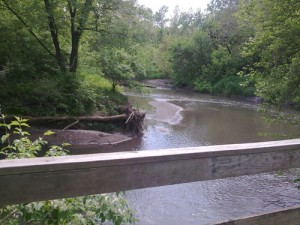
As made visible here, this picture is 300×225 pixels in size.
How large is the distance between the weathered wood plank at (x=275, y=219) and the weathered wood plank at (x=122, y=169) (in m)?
0.29

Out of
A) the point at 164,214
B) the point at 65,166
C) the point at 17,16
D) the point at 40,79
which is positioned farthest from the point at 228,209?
the point at 17,16

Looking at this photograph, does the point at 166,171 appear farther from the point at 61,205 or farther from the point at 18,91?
the point at 18,91

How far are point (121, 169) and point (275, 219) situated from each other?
1.11m

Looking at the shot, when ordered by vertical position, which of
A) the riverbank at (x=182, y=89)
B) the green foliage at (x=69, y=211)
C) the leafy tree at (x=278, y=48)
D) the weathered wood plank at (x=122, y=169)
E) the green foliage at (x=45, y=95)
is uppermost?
the leafy tree at (x=278, y=48)

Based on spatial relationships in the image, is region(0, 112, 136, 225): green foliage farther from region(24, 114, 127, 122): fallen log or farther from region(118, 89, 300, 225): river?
region(24, 114, 127, 122): fallen log

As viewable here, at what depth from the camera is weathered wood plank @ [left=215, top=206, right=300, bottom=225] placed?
1967 mm

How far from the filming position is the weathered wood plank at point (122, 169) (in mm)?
1394

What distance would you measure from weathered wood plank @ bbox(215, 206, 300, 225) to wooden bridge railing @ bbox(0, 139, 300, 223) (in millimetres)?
289

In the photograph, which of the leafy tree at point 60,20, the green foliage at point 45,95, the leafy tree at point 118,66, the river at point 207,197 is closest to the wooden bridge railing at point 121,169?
the river at point 207,197

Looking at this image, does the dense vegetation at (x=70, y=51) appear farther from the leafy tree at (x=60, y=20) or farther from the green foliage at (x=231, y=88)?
the green foliage at (x=231, y=88)

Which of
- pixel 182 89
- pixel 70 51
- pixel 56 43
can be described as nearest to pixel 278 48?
pixel 56 43

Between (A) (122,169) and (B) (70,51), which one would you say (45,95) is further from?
(A) (122,169)

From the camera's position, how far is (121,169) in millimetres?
1560

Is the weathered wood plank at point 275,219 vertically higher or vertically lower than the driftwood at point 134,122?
higher
